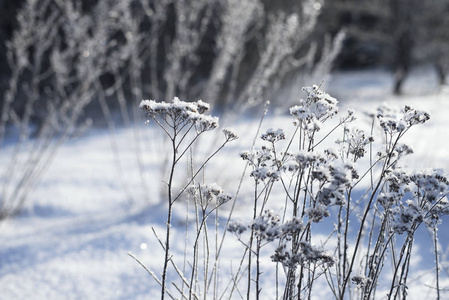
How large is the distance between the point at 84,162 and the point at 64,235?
6.07ft

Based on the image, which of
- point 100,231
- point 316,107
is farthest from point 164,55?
point 316,107

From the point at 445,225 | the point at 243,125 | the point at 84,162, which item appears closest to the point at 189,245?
the point at 445,225

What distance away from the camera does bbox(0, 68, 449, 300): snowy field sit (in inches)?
92.9

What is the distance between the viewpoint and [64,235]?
3061 millimetres

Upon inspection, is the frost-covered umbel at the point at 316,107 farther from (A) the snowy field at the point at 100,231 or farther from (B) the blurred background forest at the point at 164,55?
(B) the blurred background forest at the point at 164,55

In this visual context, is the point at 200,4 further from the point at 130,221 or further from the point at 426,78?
the point at 426,78

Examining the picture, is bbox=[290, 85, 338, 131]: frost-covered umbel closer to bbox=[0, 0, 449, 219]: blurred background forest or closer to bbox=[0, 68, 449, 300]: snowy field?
bbox=[0, 68, 449, 300]: snowy field

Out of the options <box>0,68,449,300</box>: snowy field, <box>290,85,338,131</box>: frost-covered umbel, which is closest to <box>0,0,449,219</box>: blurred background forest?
<box>0,68,449,300</box>: snowy field

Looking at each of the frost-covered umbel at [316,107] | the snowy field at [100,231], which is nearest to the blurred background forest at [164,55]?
the snowy field at [100,231]

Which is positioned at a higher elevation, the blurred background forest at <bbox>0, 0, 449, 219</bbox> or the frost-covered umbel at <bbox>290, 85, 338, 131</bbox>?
the blurred background forest at <bbox>0, 0, 449, 219</bbox>

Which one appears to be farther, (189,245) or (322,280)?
(189,245)

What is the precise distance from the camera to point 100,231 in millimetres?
3100

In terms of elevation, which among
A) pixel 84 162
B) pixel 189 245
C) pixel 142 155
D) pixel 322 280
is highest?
pixel 142 155

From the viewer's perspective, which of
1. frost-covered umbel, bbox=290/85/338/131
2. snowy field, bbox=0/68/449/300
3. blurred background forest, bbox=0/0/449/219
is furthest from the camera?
blurred background forest, bbox=0/0/449/219
